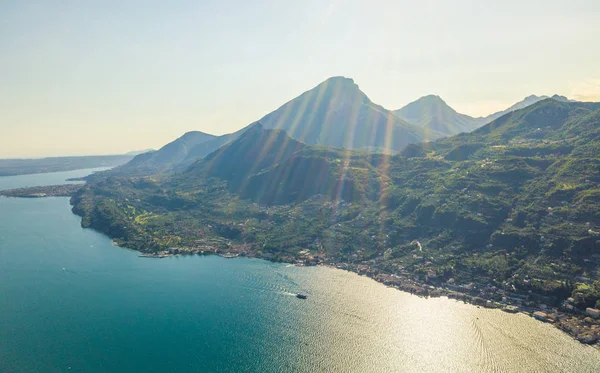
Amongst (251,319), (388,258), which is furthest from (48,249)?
(388,258)

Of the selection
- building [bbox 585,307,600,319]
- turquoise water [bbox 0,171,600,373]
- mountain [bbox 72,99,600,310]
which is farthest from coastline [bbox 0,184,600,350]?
turquoise water [bbox 0,171,600,373]

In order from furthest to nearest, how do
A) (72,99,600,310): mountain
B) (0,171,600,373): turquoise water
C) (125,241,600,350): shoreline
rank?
1. (72,99,600,310): mountain
2. (125,241,600,350): shoreline
3. (0,171,600,373): turquoise water

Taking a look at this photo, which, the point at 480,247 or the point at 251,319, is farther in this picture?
the point at 480,247

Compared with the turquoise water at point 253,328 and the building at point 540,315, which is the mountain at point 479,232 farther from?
the turquoise water at point 253,328

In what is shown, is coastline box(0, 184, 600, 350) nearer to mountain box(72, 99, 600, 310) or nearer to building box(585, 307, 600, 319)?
building box(585, 307, 600, 319)

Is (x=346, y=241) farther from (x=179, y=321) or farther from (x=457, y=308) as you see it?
(x=179, y=321)

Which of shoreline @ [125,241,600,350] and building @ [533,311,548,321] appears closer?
shoreline @ [125,241,600,350]

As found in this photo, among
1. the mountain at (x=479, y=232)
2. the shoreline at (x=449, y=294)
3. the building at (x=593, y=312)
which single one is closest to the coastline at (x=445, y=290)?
the shoreline at (x=449, y=294)

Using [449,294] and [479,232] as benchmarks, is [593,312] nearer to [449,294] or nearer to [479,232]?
[449,294]
